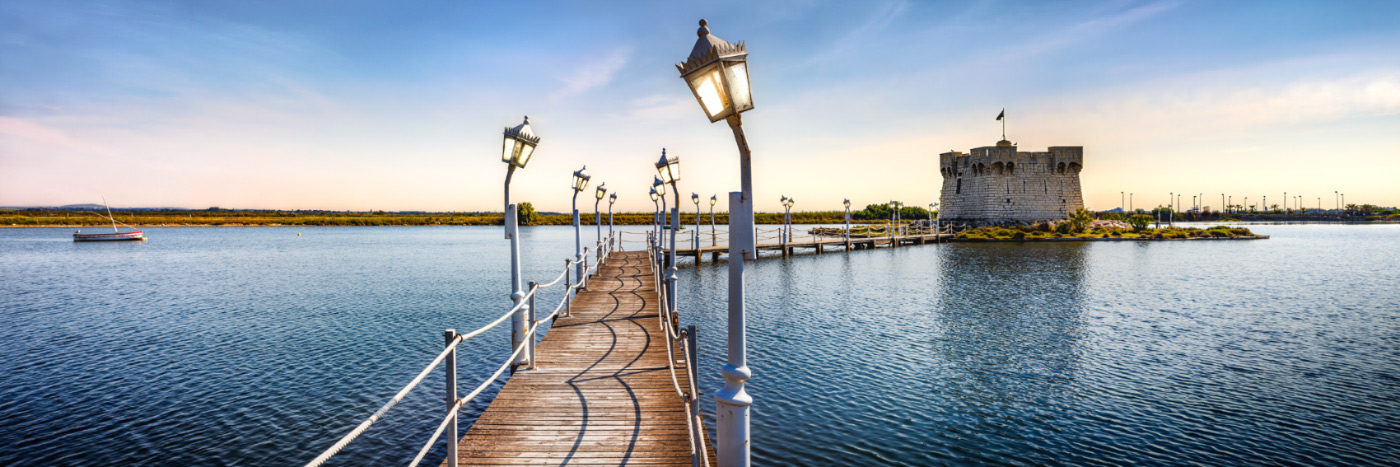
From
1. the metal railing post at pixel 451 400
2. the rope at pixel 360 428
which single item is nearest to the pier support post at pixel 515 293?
the metal railing post at pixel 451 400

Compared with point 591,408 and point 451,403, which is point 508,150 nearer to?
point 591,408

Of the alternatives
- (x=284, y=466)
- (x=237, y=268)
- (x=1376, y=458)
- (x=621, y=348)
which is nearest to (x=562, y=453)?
(x=621, y=348)

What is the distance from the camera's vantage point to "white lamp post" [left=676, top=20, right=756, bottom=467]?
394 centimetres

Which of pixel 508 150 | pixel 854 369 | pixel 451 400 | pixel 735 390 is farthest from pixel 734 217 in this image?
pixel 854 369

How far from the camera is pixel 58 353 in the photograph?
14.5 m

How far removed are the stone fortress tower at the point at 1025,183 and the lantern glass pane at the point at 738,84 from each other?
217 ft

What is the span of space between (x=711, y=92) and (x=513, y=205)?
6.13 m

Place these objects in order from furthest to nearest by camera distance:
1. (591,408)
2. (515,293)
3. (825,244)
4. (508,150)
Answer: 1. (825,244)
2. (508,150)
3. (515,293)
4. (591,408)

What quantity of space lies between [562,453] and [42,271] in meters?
47.0

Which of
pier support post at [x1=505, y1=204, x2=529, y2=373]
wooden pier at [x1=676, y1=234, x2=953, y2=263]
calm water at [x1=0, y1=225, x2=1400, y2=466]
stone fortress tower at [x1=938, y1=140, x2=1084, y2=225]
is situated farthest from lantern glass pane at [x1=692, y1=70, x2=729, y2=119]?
stone fortress tower at [x1=938, y1=140, x2=1084, y2=225]

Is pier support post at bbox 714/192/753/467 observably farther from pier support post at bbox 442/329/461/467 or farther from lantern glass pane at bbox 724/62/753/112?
pier support post at bbox 442/329/461/467

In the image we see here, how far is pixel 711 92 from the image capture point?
4031 mm

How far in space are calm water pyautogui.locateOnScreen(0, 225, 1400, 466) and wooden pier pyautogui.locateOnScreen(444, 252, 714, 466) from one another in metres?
1.84

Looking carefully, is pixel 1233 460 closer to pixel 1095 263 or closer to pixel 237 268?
pixel 1095 263
